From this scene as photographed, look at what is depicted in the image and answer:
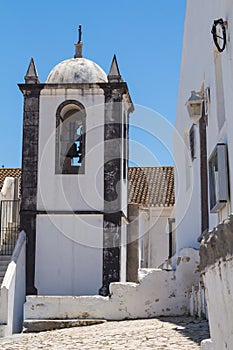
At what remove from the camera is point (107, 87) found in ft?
52.3

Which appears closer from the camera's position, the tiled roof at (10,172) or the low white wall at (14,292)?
the low white wall at (14,292)

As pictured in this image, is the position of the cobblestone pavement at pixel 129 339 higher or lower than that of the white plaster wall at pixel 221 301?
lower

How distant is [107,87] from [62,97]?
1.33m

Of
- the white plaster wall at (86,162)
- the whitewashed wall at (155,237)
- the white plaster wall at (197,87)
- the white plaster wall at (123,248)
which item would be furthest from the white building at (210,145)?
the whitewashed wall at (155,237)

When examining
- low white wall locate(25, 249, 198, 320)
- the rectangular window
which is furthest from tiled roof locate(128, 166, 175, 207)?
the rectangular window

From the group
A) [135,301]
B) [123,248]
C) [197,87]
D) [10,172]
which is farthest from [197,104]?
[10,172]

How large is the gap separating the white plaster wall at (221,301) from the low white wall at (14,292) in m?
8.78

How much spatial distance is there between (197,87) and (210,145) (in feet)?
7.03

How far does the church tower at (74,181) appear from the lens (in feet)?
49.8

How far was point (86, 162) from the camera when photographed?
51.8 feet

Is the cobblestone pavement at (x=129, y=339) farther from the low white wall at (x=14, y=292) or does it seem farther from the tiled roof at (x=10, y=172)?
the tiled roof at (x=10, y=172)

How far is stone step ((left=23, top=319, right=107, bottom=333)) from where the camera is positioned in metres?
12.0

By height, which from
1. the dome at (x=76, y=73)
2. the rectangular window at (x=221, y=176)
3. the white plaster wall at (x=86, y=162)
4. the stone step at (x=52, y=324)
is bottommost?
the stone step at (x=52, y=324)

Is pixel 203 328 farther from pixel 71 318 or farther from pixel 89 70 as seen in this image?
pixel 89 70
